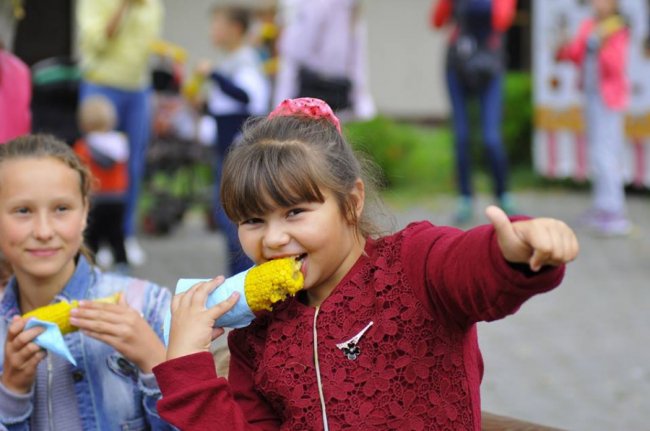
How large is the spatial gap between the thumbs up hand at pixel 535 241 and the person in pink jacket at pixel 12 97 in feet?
9.05

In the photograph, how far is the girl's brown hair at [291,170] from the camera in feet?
7.07

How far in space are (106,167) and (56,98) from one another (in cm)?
70

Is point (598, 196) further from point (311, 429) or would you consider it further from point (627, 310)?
point (311, 429)

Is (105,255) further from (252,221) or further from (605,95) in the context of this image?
(252,221)

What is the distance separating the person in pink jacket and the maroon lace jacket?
7.38 feet

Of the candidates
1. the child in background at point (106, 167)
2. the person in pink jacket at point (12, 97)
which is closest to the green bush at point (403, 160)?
the child in background at point (106, 167)

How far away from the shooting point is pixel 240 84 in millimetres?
6945

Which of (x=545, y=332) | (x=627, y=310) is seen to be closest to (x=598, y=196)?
(x=627, y=310)

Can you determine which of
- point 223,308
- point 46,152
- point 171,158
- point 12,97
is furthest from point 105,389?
point 171,158

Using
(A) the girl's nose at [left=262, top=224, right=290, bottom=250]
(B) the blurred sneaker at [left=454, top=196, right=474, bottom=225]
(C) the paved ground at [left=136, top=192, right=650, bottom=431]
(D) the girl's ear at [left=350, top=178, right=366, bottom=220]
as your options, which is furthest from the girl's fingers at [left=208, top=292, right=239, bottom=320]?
(B) the blurred sneaker at [left=454, top=196, right=474, bottom=225]

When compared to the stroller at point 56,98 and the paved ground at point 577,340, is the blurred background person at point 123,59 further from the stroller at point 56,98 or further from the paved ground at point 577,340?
the paved ground at point 577,340

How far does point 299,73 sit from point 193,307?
15.4 ft

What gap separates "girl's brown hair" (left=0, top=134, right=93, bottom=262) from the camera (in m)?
2.85

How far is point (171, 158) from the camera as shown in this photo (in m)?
9.91
